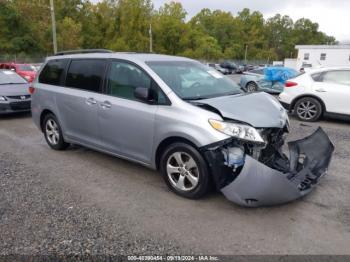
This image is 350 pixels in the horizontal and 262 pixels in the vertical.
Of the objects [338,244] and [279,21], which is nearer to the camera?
[338,244]

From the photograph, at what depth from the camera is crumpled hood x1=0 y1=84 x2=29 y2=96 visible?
8.80 meters

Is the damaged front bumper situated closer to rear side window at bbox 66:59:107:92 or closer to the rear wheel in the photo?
rear side window at bbox 66:59:107:92

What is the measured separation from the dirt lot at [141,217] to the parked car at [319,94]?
358 cm

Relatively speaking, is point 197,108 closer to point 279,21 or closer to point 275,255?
point 275,255

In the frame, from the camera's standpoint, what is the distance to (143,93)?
402cm

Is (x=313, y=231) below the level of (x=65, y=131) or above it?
below

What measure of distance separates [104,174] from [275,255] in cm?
272

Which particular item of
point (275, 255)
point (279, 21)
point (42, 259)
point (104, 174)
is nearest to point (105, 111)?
point (104, 174)

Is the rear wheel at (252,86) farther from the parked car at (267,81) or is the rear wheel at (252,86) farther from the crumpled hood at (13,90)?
the crumpled hood at (13,90)

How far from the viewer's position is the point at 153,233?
10.5 ft

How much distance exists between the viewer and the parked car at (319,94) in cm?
789

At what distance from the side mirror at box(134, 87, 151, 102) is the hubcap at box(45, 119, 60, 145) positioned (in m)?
2.33

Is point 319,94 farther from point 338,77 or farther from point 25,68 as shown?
point 25,68

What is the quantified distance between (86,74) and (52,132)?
1.50 m
